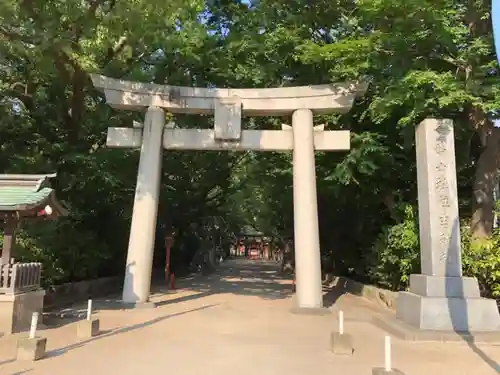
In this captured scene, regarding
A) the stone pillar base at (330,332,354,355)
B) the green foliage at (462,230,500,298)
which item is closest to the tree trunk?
the green foliage at (462,230,500,298)

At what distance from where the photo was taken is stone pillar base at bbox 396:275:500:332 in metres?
10.2

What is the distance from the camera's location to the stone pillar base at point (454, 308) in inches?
402

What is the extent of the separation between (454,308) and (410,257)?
3964 millimetres

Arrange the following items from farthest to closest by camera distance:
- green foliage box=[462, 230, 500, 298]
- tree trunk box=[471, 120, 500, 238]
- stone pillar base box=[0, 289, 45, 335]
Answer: tree trunk box=[471, 120, 500, 238], green foliage box=[462, 230, 500, 298], stone pillar base box=[0, 289, 45, 335]

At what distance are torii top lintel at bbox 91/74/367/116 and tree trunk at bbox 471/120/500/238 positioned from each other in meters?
4.45

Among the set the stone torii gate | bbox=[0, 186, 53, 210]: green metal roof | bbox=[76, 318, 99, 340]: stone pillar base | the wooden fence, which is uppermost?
the stone torii gate

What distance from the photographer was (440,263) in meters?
10.8

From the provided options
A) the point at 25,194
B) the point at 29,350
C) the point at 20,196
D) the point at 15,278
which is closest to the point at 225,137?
the point at 25,194

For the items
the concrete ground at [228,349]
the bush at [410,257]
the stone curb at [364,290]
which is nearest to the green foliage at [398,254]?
the bush at [410,257]

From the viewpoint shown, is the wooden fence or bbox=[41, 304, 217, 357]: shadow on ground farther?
the wooden fence

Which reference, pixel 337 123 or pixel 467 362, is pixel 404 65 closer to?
pixel 337 123

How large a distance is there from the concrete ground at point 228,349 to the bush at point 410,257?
2.52 metres

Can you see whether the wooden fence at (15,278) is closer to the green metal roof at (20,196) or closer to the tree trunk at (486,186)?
the green metal roof at (20,196)

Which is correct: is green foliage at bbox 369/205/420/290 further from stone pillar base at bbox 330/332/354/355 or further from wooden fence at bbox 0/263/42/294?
wooden fence at bbox 0/263/42/294
